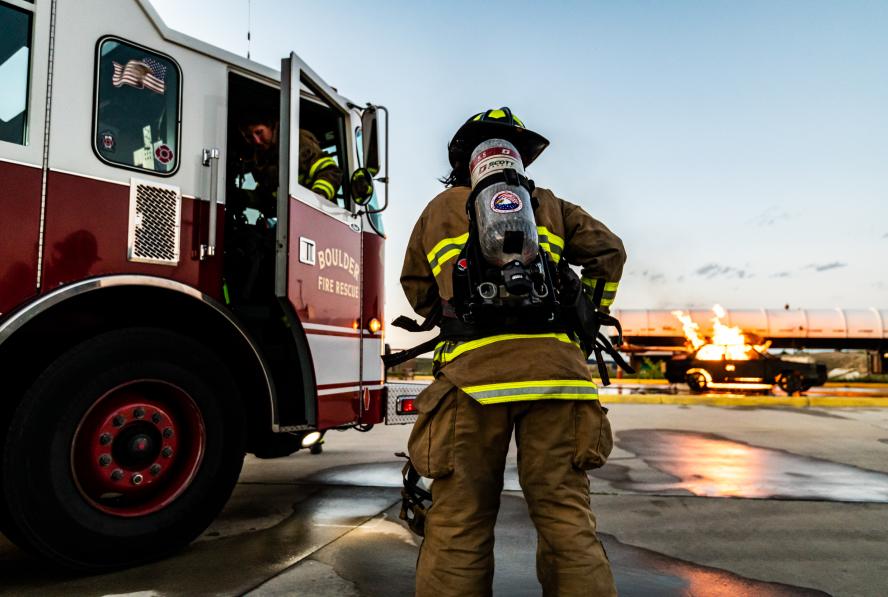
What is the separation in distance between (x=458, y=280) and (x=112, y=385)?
1.74m

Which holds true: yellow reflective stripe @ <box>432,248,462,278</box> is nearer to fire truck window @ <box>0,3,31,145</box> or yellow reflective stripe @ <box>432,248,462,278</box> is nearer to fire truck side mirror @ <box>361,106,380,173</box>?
fire truck window @ <box>0,3,31,145</box>

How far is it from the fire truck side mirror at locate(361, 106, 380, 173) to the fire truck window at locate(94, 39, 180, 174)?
3.83 feet

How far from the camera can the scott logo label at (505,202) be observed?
2.09m

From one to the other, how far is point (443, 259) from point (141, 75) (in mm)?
2120

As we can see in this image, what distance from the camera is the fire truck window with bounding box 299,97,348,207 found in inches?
161

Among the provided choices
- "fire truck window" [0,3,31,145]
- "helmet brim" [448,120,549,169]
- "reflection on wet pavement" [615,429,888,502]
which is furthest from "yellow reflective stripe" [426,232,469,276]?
"reflection on wet pavement" [615,429,888,502]

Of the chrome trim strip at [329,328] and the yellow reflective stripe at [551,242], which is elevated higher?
the yellow reflective stripe at [551,242]

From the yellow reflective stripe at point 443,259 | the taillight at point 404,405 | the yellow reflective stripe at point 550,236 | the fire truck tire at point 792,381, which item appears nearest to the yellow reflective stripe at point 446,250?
the yellow reflective stripe at point 443,259

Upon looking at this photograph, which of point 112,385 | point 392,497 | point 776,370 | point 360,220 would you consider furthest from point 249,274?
point 776,370

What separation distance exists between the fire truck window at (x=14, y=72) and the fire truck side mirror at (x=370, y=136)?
6.15 feet

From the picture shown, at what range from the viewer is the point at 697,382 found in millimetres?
17016

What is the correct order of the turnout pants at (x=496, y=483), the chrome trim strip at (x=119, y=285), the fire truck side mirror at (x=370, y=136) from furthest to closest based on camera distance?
1. the fire truck side mirror at (x=370, y=136)
2. the chrome trim strip at (x=119, y=285)
3. the turnout pants at (x=496, y=483)

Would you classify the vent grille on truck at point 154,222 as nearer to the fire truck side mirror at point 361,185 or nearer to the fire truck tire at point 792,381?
the fire truck side mirror at point 361,185

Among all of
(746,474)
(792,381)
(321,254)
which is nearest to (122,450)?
(321,254)
